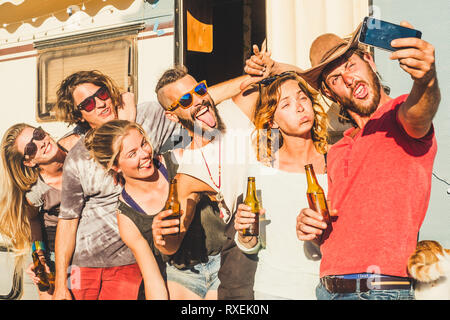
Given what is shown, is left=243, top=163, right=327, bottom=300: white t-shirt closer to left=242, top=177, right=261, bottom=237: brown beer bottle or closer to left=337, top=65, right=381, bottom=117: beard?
left=242, top=177, right=261, bottom=237: brown beer bottle

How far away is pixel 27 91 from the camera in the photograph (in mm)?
4785

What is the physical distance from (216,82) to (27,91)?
223 cm

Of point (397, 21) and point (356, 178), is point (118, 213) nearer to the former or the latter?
point (356, 178)

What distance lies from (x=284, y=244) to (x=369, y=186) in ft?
2.85

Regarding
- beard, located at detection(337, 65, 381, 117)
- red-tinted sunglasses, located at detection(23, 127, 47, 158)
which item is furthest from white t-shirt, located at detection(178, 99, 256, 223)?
red-tinted sunglasses, located at detection(23, 127, 47, 158)

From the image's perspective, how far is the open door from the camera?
4.14 meters

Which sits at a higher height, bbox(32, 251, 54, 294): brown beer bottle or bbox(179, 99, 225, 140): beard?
bbox(179, 99, 225, 140): beard

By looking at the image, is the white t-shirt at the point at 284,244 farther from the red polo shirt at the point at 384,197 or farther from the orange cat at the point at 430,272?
the orange cat at the point at 430,272

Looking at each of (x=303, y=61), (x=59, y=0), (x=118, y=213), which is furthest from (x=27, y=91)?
(x=303, y=61)

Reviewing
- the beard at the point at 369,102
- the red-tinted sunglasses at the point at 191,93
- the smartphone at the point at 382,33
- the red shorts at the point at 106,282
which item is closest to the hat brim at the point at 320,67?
the beard at the point at 369,102

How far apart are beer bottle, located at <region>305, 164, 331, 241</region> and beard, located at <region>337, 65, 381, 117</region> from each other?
579 mm

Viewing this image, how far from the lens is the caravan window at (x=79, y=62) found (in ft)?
14.3

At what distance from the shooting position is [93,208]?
432cm

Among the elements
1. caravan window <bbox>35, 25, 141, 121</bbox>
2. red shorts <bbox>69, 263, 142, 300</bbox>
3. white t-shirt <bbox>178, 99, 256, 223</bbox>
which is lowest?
red shorts <bbox>69, 263, 142, 300</bbox>
